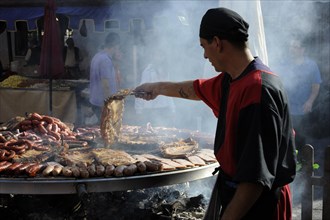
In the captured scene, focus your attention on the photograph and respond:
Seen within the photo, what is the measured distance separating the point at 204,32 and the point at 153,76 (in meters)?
6.26

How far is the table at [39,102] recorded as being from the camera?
10.8 meters

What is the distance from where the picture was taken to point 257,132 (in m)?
2.19

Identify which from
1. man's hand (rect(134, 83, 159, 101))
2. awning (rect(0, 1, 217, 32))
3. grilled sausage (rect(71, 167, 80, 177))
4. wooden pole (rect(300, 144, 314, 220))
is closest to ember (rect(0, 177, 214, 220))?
grilled sausage (rect(71, 167, 80, 177))

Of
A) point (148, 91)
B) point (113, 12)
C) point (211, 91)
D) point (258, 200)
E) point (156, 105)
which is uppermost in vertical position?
point (113, 12)

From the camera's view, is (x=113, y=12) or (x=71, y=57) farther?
(x=71, y=57)

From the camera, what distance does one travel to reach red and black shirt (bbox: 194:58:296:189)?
86.4 inches

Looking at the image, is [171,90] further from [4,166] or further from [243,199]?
[243,199]

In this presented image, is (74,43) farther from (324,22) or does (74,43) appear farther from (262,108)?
(262,108)

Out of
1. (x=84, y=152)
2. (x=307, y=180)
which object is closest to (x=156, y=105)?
(x=307, y=180)

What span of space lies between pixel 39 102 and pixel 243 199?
945 cm

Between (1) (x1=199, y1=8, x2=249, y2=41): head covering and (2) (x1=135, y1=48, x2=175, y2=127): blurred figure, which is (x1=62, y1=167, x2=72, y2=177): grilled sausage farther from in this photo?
(2) (x1=135, y1=48, x2=175, y2=127): blurred figure

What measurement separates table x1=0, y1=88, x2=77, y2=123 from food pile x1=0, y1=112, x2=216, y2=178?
5193mm

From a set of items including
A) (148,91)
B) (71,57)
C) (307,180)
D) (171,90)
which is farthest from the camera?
(71,57)

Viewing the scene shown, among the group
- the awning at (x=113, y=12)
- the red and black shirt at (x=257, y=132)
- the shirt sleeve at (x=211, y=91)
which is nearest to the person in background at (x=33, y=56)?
the awning at (x=113, y=12)
